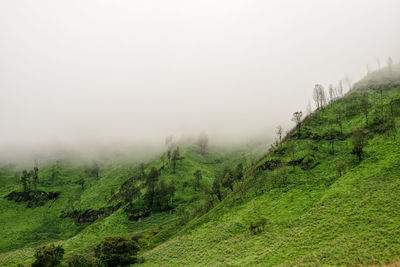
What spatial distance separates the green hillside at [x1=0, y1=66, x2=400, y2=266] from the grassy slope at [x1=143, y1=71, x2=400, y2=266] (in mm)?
275

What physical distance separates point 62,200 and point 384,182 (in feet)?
661

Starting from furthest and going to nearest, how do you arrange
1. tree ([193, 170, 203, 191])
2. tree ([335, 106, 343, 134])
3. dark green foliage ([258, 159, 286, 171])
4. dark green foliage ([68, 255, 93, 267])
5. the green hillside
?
tree ([193, 170, 203, 191]) < tree ([335, 106, 343, 134]) < dark green foliage ([258, 159, 286, 171]) < dark green foliage ([68, 255, 93, 267]) < the green hillside

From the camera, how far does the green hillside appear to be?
4709cm

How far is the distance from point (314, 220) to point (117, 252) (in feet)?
184

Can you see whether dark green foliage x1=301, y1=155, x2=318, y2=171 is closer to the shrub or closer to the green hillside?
the green hillside

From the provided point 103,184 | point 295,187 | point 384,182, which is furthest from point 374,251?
point 103,184

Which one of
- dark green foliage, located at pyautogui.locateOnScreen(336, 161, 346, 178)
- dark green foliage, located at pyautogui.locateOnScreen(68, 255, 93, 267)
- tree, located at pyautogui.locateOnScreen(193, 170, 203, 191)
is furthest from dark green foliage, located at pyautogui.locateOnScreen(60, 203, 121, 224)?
dark green foliage, located at pyautogui.locateOnScreen(336, 161, 346, 178)

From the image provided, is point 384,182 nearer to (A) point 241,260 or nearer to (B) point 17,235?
(A) point 241,260

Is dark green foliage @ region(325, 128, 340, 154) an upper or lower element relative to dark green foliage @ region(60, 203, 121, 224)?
upper

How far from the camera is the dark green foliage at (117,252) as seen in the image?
67312mm

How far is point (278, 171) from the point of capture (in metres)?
100

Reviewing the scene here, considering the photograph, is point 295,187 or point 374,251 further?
point 295,187

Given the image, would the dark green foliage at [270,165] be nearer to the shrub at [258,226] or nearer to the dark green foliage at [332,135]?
the dark green foliage at [332,135]

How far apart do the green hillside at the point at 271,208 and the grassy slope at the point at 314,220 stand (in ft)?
0.90
